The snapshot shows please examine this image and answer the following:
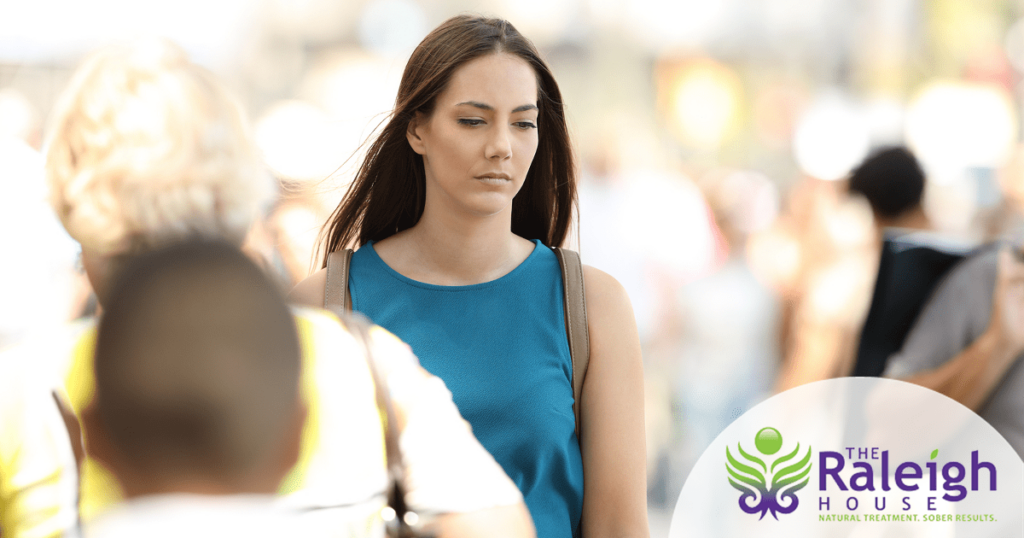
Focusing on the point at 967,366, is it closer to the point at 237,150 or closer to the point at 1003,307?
the point at 1003,307

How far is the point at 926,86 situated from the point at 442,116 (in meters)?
7.97

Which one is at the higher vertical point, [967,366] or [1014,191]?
[1014,191]

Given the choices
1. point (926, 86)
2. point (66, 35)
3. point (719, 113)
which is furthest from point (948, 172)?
point (66, 35)

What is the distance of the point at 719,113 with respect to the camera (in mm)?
7883

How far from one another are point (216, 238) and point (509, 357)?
104 cm

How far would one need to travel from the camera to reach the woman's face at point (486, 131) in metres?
1.64

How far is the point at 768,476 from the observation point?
2613 millimetres

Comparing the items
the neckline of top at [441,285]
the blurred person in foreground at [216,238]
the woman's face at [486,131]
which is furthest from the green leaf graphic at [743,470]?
the blurred person in foreground at [216,238]

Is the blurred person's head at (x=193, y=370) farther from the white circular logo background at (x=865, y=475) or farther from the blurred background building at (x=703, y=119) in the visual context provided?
the blurred background building at (x=703, y=119)

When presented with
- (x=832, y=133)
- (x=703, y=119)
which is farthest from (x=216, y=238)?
(x=832, y=133)

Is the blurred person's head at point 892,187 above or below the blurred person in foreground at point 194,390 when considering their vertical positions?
above

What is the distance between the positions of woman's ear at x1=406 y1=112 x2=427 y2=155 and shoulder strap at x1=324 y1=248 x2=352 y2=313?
0.25m

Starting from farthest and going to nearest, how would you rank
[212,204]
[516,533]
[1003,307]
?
[1003,307]
[516,533]
[212,204]

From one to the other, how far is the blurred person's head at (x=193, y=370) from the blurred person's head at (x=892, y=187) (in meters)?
2.89
